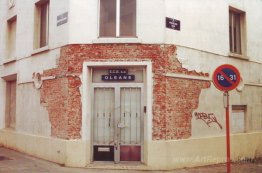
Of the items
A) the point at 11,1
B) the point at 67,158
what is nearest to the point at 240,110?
the point at 67,158

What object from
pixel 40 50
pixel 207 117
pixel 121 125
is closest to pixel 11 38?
pixel 40 50

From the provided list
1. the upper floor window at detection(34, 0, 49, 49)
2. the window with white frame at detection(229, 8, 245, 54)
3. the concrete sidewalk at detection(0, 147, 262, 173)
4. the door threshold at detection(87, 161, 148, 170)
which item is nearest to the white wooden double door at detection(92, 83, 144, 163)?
the door threshold at detection(87, 161, 148, 170)

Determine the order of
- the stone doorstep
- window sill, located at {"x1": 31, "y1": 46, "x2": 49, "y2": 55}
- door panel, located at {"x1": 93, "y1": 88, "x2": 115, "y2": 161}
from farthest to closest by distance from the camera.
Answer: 1. window sill, located at {"x1": 31, "y1": 46, "x2": 49, "y2": 55}
2. door panel, located at {"x1": 93, "y1": 88, "x2": 115, "y2": 161}
3. the stone doorstep

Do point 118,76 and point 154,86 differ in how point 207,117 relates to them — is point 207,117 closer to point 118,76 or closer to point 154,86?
point 154,86

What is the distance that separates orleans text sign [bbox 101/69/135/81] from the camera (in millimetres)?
11250

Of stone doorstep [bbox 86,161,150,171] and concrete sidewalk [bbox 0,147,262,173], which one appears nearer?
concrete sidewalk [bbox 0,147,262,173]

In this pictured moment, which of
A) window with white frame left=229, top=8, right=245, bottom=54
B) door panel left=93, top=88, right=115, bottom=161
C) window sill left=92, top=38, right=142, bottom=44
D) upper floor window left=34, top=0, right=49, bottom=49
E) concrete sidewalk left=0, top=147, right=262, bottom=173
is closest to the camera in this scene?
→ concrete sidewalk left=0, top=147, right=262, bottom=173

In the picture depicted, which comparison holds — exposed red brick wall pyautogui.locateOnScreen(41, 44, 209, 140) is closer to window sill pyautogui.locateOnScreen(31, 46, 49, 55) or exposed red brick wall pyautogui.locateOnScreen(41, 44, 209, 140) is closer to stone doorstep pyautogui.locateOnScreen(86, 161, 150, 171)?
stone doorstep pyautogui.locateOnScreen(86, 161, 150, 171)

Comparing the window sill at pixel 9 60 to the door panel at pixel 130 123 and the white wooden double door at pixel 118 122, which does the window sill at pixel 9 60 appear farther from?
the door panel at pixel 130 123

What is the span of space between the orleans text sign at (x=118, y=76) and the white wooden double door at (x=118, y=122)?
206mm

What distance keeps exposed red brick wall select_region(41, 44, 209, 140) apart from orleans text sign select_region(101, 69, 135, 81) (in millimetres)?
415

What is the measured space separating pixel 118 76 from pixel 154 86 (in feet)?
4.04

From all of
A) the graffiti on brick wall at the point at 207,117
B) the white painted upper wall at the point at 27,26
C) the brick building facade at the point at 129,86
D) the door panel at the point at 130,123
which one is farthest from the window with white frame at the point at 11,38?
the graffiti on brick wall at the point at 207,117

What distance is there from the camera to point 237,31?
577 inches
